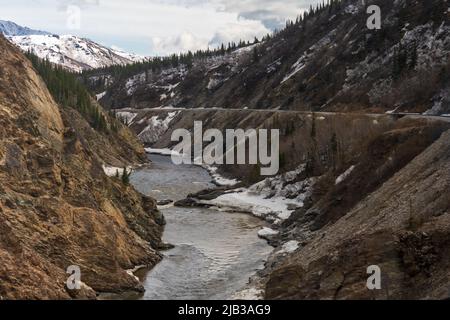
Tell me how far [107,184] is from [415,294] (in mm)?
28584

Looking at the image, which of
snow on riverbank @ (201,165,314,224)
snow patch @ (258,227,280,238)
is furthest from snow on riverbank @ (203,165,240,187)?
snow patch @ (258,227,280,238)

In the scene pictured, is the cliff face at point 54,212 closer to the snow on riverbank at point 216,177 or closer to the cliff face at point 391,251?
the cliff face at point 391,251

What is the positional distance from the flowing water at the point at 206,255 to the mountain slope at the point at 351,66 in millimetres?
33359

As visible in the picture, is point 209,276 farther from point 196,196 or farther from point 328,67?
point 328,67

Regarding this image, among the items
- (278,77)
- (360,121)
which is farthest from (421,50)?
(278,77)

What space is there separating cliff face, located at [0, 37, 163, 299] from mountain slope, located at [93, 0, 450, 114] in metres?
43.3

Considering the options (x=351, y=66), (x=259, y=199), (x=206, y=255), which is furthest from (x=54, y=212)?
(x=351, y=66)

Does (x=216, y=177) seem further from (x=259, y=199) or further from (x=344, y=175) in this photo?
(x=344, y=175)

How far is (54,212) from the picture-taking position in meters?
31.9

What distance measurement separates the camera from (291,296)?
25.3 meters

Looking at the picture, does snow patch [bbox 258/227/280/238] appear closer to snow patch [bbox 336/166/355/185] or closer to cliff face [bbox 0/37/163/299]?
snow patch [bbox 336/166/355/185]

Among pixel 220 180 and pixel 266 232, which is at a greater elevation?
pixel 220 180

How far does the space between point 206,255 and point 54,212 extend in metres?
11.0

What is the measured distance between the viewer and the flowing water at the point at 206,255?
30547 millimetres
